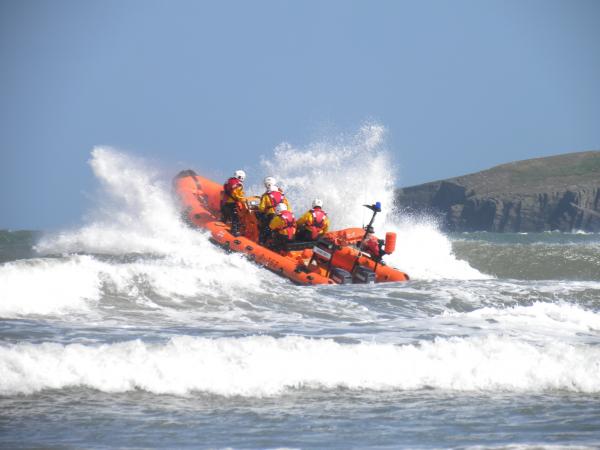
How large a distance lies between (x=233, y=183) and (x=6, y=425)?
10.9 metres

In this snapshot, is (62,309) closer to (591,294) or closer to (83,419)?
(83,419)

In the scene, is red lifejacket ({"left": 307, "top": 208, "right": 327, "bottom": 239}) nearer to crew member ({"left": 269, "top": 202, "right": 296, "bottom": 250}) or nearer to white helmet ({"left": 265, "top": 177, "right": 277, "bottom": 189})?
crew member ({"left": 269, "top": 202, "right": 296, "bottom": 250})

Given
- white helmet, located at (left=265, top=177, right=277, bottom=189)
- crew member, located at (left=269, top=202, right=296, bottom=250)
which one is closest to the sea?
crew member, located at (left=269, top=202, right=296, bottom=250)

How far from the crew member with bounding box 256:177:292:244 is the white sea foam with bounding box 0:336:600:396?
24.3 ft

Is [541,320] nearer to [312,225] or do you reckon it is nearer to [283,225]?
[312,225]

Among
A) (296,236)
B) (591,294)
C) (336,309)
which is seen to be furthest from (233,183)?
(591,294)

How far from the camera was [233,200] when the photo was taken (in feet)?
54.6

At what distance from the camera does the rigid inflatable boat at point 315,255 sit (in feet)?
48.0

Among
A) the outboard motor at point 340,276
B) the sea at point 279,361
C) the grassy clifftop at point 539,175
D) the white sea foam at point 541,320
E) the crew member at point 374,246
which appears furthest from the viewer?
the grassy clifftop at point 539,175

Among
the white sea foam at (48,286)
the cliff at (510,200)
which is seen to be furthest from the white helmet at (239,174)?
the cliff at (510,200)

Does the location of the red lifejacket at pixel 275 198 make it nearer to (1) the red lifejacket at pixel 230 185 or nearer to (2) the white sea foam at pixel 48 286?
(1) the red lifejacket at pixel 230 185

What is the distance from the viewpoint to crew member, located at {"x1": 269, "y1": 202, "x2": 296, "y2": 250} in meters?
15.0

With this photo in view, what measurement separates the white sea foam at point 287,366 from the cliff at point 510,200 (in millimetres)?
91118

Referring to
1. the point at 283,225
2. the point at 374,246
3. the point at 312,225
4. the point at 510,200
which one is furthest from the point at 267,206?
the point at 510,200
